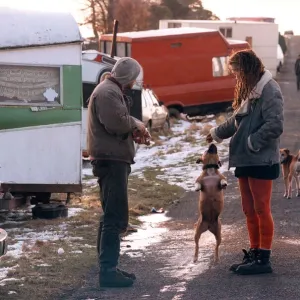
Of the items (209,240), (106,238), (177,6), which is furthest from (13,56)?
(177,6)

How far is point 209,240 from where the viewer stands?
28.8 feet

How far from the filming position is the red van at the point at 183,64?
86.3ft

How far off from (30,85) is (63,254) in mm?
→ 2797

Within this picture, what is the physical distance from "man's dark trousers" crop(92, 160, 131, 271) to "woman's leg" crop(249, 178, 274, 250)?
1059 mm

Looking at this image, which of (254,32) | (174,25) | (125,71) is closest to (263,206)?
(125,71)

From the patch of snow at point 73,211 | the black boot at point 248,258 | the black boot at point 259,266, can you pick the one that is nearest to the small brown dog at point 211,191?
the black boot at point 248,258

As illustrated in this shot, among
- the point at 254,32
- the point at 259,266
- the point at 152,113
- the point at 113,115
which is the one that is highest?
the point at 113,115

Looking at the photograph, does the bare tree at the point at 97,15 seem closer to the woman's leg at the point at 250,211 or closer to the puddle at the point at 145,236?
the puddle at the point at 145,236

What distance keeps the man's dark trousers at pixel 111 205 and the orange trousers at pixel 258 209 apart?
1033 millimetres

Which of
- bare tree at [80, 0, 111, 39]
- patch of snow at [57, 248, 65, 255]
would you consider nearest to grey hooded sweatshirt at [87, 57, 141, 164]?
patch of snow at [57, 248, 65, 255]

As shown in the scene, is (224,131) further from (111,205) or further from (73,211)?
(73,211)

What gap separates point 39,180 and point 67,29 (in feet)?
6.00

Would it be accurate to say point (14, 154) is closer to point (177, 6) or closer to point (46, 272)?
point (46, 272)

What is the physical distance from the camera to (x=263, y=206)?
7.01 m
